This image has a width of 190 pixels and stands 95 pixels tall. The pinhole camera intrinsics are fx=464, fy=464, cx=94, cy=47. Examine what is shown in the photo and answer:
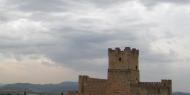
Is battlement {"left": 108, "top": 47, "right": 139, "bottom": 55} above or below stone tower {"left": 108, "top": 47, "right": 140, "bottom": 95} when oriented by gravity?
above

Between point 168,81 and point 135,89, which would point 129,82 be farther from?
point 168,81

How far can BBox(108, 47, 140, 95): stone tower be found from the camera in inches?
2402

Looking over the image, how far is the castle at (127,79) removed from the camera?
61000mm

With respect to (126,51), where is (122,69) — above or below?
below

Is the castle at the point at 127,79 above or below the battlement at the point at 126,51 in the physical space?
below

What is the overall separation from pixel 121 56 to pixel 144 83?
4.76 metres

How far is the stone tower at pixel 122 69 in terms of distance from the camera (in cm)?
6100

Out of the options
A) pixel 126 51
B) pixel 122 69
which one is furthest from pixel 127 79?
pixel 126 51

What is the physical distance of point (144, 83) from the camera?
6175 centimetres

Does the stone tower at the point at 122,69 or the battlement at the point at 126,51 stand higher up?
the battlement at the point at 126,51

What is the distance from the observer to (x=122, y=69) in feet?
201

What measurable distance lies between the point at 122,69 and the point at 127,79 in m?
1.47

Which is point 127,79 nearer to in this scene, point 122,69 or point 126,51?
point 122,69

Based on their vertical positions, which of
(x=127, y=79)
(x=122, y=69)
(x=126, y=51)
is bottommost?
(x=127, y=79)
